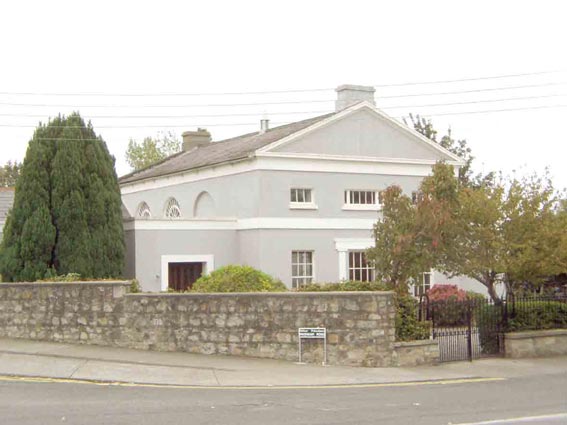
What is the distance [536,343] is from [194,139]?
71.8 ft

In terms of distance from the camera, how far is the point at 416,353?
1756cm

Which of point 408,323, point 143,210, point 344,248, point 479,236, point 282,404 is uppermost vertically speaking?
point 143,210

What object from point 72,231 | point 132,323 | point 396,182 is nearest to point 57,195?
point 72,231

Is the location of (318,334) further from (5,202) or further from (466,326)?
(5,202)

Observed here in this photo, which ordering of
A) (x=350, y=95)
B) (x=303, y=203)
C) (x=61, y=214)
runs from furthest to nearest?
1. (x=350, y=95)
2. (x=303, y=203)
3. (x=61, y=214)

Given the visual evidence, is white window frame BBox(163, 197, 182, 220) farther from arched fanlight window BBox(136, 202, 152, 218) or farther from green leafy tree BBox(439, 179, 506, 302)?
green leafy tree BBox(439, 179, 506, 302)

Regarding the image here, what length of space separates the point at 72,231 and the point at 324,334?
10.2m

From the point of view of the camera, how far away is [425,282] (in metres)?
29.9

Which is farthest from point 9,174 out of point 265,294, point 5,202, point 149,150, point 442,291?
point 265,294

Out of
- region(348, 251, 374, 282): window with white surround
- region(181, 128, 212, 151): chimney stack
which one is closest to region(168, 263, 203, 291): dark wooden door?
region(348, 251, 374, 282): window with white surround

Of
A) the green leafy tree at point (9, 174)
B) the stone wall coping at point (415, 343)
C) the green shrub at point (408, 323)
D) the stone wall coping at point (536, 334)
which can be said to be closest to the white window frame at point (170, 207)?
the green shrub at point (408, 323)

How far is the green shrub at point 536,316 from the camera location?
64.5 ft

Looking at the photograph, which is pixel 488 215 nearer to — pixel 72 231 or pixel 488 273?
pixel 488 273

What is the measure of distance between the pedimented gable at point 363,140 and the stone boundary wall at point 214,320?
10351 millimetres
